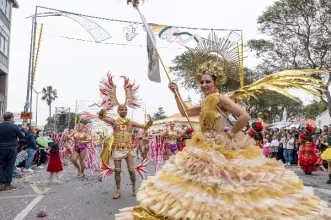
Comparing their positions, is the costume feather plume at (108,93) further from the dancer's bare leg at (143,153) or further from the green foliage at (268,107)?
the green foliage at (268,107)

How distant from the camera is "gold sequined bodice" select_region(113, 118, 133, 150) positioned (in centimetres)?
785

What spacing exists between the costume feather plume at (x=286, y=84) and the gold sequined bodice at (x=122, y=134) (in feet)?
13.9

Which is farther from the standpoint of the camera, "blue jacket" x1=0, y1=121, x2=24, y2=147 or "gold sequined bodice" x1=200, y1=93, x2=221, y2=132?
"blue jacket" x1=0, y1=121, x2=24, y2=147

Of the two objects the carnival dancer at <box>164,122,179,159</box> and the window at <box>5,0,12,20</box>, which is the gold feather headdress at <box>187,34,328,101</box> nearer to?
the carnival dancer at <box>164,122,179,159</box>

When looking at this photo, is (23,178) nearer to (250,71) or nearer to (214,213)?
(214,213)

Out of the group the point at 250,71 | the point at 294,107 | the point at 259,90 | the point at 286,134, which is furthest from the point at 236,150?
the point at 294,107

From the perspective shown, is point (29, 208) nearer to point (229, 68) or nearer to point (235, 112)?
point (229, 68)

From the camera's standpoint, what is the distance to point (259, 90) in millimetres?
3879

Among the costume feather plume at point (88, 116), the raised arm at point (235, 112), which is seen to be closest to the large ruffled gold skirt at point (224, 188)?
the raised arm at point (235, 112)

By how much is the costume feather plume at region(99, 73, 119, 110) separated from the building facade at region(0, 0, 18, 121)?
27457mm

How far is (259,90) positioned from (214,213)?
142cm

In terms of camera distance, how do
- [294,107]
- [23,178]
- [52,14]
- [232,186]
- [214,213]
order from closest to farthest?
1. [214,213]
2. [232,186]
3. [23,178]
4. [52,14]
5. [294,107]

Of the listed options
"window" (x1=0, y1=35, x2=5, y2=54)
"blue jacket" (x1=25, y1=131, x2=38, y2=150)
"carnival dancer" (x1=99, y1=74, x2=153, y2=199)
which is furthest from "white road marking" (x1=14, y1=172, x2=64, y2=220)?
"window" (x1=0, y1=35, x2=5, y2=54)

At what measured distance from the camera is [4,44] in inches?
1330
